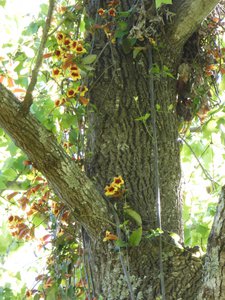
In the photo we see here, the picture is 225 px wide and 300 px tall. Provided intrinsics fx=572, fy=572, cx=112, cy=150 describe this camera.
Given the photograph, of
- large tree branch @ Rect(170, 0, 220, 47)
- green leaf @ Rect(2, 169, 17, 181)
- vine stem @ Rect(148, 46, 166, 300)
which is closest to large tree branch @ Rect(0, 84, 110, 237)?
vine stem @ Rect(148, 46, 166, 300)

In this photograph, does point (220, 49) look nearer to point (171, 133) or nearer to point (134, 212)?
point (171, 133)

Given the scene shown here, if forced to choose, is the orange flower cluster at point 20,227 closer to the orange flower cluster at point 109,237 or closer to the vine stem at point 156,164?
the orange flower cluster at point 109,237

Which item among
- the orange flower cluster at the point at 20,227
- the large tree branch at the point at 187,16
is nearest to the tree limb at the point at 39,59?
the orange flower cluster at the point at 20,227

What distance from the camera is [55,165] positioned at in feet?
7.61

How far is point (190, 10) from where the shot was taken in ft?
9.48

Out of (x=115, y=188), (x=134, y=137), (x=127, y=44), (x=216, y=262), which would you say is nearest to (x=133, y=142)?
(x=134, y=137)

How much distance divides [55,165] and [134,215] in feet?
1.29

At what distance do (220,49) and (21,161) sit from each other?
1321 mm

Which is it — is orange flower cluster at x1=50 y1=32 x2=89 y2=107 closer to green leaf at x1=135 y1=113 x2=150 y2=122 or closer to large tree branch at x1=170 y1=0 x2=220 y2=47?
green leaf at x1=135 y1=113 x2=150 y2=122

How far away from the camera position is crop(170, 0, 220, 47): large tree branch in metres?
2.86

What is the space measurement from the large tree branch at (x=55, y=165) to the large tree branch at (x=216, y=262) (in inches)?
20.8

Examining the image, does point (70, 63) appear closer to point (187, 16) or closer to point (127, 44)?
point (127, 44)

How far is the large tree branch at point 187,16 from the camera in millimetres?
2861

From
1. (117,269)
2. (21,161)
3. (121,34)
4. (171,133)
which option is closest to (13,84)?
(21,161)
